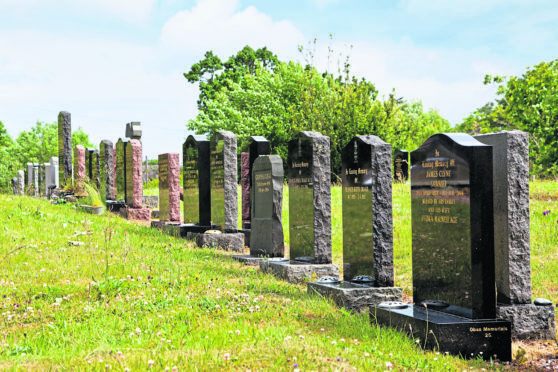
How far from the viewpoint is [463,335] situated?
5332 millimetres

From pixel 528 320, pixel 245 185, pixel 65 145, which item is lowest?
pixel 528 320

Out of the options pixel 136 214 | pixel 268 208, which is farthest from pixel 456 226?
pixel 136 214

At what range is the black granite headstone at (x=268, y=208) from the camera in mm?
9703

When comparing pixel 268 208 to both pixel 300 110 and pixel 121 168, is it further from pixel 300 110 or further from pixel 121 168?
pixel 300 110

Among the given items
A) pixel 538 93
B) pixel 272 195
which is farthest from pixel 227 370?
pixel 538 93

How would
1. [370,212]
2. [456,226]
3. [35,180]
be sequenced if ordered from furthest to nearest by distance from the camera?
[35,180] → [370,212] → [456,226]

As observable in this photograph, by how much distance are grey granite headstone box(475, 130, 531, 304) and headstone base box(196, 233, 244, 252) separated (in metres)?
6.54

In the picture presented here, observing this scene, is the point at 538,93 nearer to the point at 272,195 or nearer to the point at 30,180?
the point at 272,195

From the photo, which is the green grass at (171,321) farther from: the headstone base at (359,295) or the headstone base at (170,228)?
the headstone base at (170,228)

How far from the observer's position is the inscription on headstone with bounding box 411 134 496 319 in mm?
5496

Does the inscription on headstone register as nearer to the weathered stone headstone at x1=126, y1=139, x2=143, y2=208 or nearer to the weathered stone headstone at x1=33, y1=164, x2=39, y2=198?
the weathered stone headstone at x1=126, y1=139, x2=143, y2=208

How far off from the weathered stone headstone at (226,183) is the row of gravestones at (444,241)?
3411 mm

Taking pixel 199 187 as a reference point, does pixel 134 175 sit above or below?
above

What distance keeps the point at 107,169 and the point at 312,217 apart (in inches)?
505
